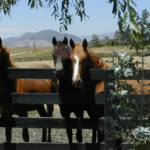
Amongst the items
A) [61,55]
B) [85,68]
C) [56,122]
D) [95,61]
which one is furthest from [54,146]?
[95,61]

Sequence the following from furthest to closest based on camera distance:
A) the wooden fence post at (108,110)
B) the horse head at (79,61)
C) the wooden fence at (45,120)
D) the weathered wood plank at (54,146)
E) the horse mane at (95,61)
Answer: the horse mane at (95,61), the weathered wood plank at (54,146), the wooden fence at (45,120), the horse head at (79,61), the wooden fence post at (108,110)

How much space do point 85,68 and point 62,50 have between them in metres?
0.48

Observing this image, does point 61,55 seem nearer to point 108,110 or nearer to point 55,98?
point 55,98

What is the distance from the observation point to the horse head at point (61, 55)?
4.27 meters

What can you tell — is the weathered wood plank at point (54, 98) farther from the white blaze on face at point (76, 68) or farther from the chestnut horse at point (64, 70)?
the white blaze on face at point (76, 68)

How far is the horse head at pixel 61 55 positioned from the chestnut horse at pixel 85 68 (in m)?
0.12

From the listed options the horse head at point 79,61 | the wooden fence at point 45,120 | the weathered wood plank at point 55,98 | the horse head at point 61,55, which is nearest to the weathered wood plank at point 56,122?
the wooden fence at point 45,120

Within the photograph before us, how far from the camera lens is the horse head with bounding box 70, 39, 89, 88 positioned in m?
4.03

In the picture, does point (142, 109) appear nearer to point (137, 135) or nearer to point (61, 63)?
point (137, 135)

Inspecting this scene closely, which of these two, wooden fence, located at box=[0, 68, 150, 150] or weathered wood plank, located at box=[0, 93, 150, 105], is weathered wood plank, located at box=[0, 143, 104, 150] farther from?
weathered wood plank, located at box=[0, 93, 150, 105]

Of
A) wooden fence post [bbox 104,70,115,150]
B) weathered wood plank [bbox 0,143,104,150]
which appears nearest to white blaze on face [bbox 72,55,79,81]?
wooden fence post [bbox 104,70,115,150]

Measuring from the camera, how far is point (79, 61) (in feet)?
13.9

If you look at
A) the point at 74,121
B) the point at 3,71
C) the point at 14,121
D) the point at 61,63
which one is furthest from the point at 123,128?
the point at 3,71

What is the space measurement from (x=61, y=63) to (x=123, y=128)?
150 centimetres
